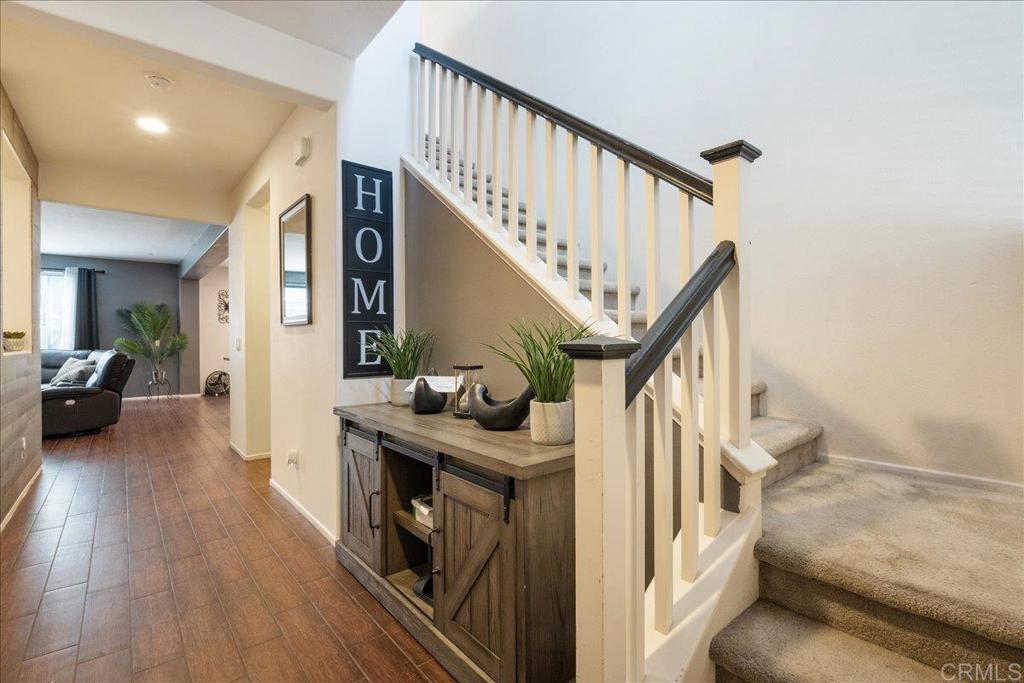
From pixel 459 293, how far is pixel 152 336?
28.8 ft

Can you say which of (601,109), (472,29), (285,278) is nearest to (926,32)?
(601,109)

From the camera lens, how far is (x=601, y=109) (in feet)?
9.64

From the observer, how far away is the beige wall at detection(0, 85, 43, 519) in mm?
2662

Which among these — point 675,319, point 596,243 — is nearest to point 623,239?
point 596,243

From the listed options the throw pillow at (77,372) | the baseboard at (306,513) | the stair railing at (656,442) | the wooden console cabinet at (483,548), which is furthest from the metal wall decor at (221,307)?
the stair railing at (656,442)

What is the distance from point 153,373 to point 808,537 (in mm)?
10547

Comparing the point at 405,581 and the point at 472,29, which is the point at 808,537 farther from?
the point at 472,29

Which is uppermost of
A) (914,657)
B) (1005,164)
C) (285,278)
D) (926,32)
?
(926,32)

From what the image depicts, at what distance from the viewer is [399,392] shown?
2.27 metres

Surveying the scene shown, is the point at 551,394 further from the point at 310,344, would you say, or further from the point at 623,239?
the point at 310,344

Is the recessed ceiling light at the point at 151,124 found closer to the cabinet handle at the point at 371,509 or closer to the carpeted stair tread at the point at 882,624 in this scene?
the cabinet handle at the point at 371,509

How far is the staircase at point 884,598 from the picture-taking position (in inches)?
40.5

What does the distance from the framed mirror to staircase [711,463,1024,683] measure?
2.47 m

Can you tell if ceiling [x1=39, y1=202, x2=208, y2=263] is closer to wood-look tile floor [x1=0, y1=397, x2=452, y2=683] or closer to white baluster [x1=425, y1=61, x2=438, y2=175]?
wood-look tile floor [x1=0, y1=397, x2=452, y2=683]
